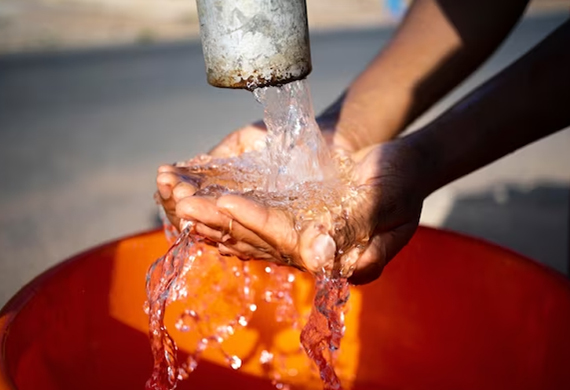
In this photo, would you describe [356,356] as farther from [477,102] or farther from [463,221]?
[463,221]

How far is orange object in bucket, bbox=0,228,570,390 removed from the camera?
1088 millimetres

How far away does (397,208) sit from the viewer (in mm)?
1048

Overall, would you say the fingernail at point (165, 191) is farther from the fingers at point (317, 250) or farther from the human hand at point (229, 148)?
the fingers at point (317, 250)

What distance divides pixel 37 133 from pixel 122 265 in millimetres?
2659

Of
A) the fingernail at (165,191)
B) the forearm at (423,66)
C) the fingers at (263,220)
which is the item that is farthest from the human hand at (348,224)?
the forearm at (423,66)

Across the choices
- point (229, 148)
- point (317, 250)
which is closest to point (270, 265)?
point (229, 148)

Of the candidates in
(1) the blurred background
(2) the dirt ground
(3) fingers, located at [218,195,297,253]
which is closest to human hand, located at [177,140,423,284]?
(3) fingers, located at [218,195,297,253]

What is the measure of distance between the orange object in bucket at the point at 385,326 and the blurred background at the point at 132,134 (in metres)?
0.88

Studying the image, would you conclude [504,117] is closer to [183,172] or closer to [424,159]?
[424,159]

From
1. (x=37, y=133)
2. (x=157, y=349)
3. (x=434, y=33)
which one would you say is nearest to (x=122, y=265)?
(x=157, y=349)

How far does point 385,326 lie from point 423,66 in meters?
0.53

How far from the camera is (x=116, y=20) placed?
760 centimetres

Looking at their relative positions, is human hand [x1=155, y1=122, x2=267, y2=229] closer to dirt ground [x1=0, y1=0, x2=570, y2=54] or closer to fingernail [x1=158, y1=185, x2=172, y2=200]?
fingernail [x1=158, y1=185, x2=172, y2=200]

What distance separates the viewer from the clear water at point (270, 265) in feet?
3.40
